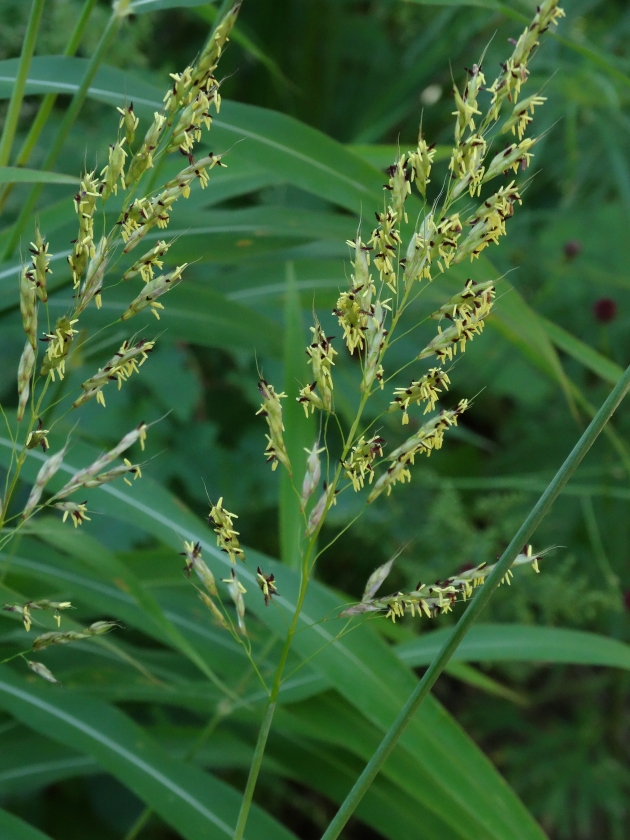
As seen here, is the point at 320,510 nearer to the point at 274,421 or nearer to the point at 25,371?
the point at 274,421

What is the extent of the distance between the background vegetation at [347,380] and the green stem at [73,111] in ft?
0.14

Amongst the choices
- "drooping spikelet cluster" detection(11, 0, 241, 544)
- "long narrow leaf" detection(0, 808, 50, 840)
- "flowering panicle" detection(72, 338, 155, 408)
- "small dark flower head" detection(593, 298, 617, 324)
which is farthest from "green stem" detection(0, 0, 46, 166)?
"small dark flower head" detection(593, 298, 617, 324)

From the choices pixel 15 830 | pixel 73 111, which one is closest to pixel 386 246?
pixel 73 111

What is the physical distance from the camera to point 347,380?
1458mm

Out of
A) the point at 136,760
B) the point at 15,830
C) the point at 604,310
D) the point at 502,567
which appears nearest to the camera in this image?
the point at 502,567

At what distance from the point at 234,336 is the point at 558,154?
4.77 ft

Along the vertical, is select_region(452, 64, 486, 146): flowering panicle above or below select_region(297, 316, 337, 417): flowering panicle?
above

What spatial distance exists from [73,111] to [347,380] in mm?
861

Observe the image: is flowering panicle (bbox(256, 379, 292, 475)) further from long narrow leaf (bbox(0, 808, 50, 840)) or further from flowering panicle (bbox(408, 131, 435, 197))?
long narrow leaf (bbox(0, 808, 50, 840))

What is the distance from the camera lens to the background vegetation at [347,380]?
0.86 m

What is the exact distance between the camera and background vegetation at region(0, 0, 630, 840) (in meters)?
0.86

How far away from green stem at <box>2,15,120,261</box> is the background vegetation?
42mm

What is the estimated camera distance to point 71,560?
0.96 m

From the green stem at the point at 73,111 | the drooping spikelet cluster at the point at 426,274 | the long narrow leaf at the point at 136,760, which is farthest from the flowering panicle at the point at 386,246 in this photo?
the long narrow leaf at the point at 136,760
